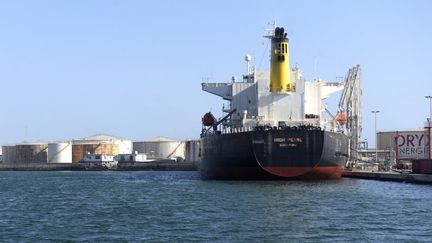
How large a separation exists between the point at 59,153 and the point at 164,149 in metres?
20.6

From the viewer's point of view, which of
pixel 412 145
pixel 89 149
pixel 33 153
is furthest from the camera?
pixel 33 153

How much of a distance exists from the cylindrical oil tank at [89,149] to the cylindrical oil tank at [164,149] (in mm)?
7749

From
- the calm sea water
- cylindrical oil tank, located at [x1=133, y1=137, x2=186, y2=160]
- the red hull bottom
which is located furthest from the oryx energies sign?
cylindrical oil tank, located at [x1=133, y1=137, x2=186, y2=160]

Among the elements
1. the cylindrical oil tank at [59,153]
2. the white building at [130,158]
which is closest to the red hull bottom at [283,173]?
the white building at [130,158]

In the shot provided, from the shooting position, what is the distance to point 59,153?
5197 inches

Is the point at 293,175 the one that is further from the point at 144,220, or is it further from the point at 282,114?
the point at 144,220

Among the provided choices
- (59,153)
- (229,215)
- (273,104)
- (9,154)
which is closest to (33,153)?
(9,154)

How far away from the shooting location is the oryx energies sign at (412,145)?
7431cm

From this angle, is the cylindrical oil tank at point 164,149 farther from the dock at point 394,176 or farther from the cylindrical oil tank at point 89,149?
the dock at point 394,176

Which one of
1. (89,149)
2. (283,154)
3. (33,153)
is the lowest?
(283,154)

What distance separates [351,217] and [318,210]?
2.46 m

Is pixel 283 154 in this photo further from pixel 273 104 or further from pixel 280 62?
pixel 280 62

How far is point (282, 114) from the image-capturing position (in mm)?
52938

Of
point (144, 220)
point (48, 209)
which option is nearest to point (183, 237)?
point (144, 220)
